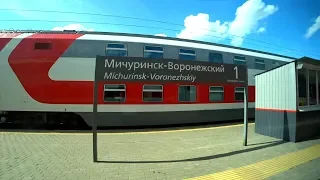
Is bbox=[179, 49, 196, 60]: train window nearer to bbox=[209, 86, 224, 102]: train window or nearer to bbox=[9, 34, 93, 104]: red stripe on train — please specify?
bbox=[209, 86, 224, 102]: train window

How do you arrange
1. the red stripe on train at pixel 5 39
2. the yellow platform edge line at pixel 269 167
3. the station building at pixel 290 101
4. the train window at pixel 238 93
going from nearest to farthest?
1. the yellow platform edge line at pixel 269 167
2. the station building at pixel 290 101
3. the red stripe on train at pixel 5 39
4. the train window at pixel 238 93

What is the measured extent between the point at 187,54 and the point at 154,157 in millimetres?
7010

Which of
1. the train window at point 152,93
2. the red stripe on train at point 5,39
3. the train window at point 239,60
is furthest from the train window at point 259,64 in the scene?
the red stripe on train at point 5,39

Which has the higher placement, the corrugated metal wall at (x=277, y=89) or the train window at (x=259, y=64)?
the train window at (x=259, y=64)

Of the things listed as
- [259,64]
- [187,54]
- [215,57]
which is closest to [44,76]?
[187,54]

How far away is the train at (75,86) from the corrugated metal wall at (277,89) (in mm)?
3111

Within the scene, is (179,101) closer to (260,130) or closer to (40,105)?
(260,130)

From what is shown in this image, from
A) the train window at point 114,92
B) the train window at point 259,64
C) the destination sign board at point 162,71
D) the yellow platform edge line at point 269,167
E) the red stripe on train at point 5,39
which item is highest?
the red stripe on train at point 5,39

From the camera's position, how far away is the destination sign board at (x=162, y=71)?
634 centimetres

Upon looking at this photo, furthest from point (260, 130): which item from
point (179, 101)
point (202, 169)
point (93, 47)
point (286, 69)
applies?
point (93, 47)

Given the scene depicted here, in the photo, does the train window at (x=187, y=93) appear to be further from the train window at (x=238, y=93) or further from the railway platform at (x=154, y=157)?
the train window at (x=238, y=93)

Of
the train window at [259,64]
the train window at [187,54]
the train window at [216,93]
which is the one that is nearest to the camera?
the train window at [187,54]

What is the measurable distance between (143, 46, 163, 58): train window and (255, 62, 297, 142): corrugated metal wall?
452 cm

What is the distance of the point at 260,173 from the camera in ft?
17.4
